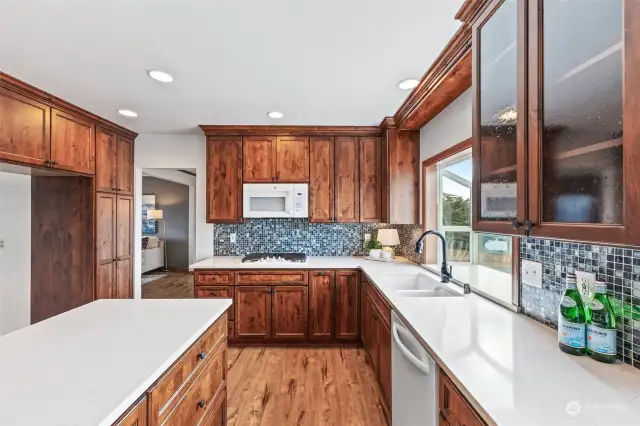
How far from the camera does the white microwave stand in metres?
3.59

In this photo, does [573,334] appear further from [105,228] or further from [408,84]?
[105,228]

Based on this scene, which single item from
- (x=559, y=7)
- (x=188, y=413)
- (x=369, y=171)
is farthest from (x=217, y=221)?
(x=559, y=7)

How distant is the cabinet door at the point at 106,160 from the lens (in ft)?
11.0

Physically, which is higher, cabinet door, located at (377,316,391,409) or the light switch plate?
the light switch plate

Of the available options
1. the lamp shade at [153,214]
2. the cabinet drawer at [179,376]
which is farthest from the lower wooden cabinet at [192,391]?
the lamp shade at [153,214]

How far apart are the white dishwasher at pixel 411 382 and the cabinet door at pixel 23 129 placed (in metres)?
3.09

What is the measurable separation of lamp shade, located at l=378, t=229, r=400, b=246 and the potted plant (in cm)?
15

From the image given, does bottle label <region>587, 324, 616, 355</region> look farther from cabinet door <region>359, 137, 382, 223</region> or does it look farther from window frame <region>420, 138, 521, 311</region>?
cabinet door <region>359, 137, 382, 223</region>

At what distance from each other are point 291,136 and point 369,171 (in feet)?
3.30

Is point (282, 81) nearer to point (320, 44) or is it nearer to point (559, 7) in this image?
point (320, 44)

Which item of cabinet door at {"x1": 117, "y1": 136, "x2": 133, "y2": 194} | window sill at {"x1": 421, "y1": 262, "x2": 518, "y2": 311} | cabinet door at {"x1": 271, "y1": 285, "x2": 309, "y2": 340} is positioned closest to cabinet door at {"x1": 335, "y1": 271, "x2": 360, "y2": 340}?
cabinet door at {"x1": 271, "y1": 285, "x2": 309, "y2": 340}

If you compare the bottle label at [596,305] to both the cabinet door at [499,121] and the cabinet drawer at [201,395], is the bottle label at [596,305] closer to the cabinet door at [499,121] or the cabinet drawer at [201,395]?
the cabinet door at [499,121]

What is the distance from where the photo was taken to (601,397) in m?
0.87

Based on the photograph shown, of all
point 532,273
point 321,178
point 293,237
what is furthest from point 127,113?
point 532,273
